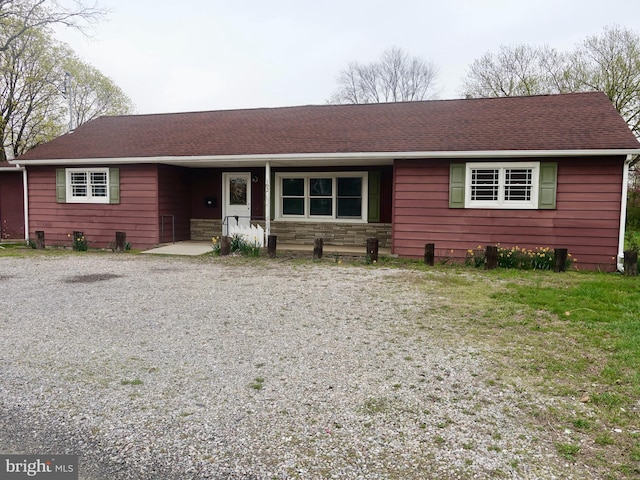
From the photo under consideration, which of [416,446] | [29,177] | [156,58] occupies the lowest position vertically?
[416,446]

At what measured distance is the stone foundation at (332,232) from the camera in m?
12.8

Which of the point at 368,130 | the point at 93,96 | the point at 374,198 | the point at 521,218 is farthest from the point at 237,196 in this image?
the point at 93,96

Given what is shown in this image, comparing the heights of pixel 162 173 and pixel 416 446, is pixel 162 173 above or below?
above

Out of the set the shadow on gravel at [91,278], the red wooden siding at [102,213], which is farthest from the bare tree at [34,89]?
the shadow on gravel at [91,278]

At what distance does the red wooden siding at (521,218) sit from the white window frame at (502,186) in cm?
14

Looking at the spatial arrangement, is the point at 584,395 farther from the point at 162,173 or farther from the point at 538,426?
the point at 162,173

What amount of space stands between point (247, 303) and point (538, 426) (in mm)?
4224

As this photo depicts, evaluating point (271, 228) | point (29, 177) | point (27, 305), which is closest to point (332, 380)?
point (27, 305)

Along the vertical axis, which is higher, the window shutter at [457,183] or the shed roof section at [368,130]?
the shed roof section at [368,130]

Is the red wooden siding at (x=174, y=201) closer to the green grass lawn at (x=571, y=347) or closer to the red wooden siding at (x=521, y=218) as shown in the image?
the red wooden siding at (x=521, y=218)

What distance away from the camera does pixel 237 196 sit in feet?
46.3

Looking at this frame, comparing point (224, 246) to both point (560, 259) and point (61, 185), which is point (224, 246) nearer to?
point (61, 185)

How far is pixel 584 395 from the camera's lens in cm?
333

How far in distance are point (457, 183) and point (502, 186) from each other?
953 mm
